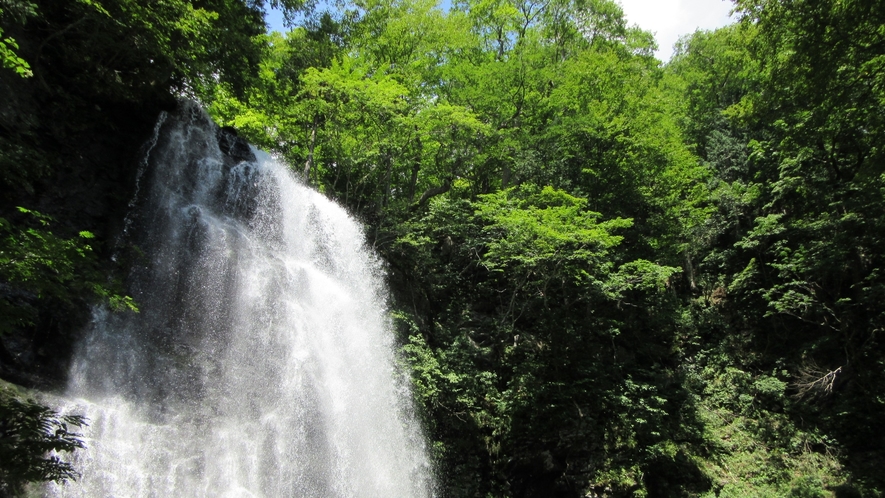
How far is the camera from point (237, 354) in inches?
386

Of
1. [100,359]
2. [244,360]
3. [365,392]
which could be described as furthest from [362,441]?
[100,359]

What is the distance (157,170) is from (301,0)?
533cm

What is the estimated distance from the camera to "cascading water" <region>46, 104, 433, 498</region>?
8.09m

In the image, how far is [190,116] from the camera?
41.0ft

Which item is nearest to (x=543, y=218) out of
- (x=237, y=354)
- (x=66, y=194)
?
(x=237, y=354)

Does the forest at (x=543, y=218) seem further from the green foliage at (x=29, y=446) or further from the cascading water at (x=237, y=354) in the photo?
the cascading water at (x=237, y=354)

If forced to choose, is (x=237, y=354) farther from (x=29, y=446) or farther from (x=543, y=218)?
(x=543, y=218)

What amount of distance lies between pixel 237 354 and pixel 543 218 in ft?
25.6

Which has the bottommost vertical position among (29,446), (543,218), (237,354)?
(29,446)

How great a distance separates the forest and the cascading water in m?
0.53

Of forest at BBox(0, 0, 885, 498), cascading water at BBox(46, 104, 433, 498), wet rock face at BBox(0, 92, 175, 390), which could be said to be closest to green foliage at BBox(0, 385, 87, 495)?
forest at BBox(0, 0, 885, 498)

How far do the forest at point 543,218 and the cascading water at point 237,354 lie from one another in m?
0.53

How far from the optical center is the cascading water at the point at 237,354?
26.5 ft

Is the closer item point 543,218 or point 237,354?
point 237,354
